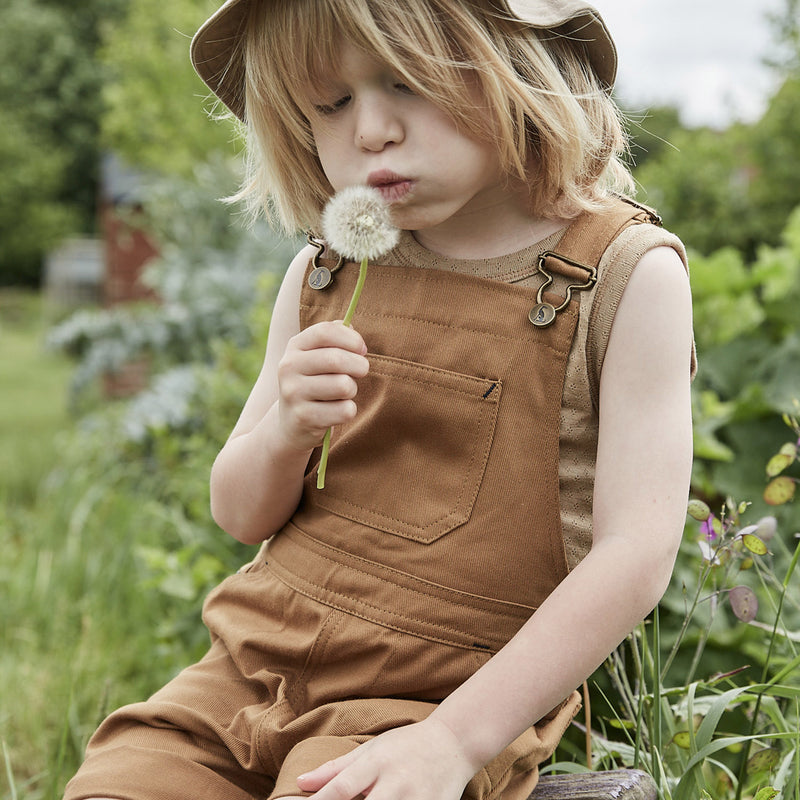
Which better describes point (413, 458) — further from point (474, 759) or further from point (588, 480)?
point (474, 759)

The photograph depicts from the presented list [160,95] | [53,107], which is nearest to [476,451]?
[160,95]

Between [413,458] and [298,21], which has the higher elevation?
[298,21]

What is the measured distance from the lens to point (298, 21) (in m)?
1.29

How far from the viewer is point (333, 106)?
1326 mm

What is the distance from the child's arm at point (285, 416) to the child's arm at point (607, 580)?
34 centimetres

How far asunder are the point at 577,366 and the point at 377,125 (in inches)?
16.1

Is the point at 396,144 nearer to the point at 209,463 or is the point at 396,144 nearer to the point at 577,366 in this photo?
the point at 577,366

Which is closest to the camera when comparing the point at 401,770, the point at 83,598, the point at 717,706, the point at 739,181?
the point at 401,770

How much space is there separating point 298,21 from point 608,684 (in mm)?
1418

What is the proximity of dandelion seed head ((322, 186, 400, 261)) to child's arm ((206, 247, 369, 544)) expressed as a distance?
0.36ft

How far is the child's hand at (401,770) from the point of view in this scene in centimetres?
111

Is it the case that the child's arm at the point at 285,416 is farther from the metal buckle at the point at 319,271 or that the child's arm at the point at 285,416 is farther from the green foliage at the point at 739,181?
the green foliage at the point at 739,181

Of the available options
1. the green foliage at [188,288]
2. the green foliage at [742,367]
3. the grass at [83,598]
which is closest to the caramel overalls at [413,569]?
the grass at [83,598]

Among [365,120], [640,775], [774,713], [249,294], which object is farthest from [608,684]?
[249,294]
